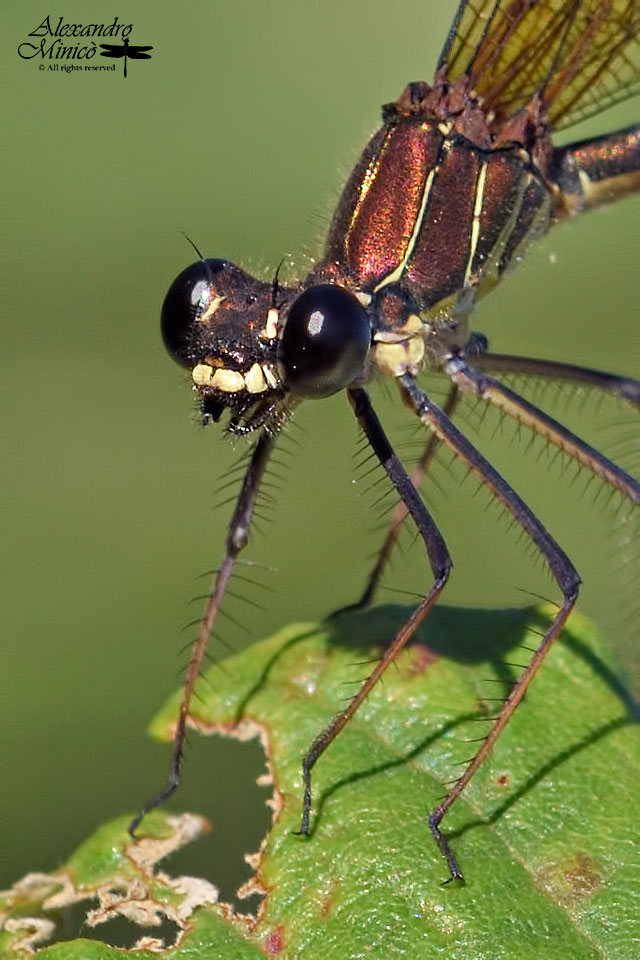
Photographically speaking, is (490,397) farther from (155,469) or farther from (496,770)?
(155,469)

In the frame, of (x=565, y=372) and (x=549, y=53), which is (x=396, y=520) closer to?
(x=565, y=372)

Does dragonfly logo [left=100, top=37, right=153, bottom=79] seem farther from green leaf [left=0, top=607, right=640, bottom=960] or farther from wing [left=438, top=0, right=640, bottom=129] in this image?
green leaf [left=0, top=607, right=640, bottom=960]

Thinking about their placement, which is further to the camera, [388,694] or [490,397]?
[490,397]

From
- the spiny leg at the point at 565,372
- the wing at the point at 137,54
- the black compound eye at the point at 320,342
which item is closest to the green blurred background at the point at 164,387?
the wing at the point at 137,54

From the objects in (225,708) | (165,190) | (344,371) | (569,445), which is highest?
(165,190)

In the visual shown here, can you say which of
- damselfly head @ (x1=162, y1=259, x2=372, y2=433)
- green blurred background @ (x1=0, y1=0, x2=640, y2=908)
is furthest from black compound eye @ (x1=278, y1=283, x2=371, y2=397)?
green blurred background @ (x1=0, y1=0, x2=640, y2=908)

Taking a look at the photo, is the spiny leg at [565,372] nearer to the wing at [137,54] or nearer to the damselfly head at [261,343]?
the damselfly head at [261,343]

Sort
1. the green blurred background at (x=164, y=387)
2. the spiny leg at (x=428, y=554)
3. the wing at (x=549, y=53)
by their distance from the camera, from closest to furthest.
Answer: the spiny leg at (x=428, y=554)
the wing at (x=549, y=53)
the green blurred background at (x=164, y=387)

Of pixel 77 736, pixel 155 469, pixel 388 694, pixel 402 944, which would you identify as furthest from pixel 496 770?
pixel 155 469
